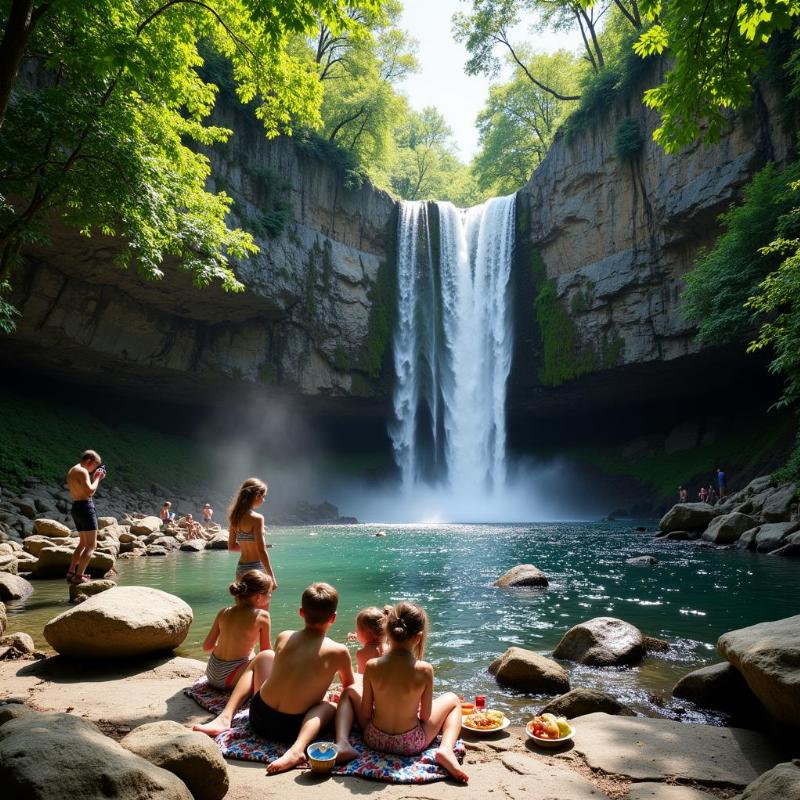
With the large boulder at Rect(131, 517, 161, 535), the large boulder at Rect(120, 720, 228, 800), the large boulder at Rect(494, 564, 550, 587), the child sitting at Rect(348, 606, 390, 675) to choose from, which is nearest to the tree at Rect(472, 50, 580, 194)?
the large boulder at Rect(131, 517, 161, 535)

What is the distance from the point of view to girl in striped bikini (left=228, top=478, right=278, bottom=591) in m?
4.66

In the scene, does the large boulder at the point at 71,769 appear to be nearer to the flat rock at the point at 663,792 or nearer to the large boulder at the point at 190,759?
the large boulder at the point at 190,759

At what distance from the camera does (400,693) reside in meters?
2.95

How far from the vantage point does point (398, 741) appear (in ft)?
9.55

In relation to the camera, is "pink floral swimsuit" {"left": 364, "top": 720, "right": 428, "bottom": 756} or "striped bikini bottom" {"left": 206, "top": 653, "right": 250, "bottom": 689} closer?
"pink floral swimsuit" {"left": 364, "top": 720, "right": 428, "bottom": 756}

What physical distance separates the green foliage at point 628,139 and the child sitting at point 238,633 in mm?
26298

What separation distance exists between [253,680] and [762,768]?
3.05 metres

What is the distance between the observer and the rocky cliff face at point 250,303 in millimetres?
21172

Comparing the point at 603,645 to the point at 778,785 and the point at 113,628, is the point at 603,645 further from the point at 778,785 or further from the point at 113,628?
the point at 113,628

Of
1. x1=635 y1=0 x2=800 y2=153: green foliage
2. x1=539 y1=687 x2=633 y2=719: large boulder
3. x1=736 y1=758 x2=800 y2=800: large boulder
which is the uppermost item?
x1=635 y1=0 x2=800 y2=153: green foliage

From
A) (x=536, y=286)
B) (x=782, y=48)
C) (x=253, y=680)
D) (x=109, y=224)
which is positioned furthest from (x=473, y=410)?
(x=253, y=680)

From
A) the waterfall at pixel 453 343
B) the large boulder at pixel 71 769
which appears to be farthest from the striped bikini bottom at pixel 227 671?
the waterfall at pixel 453 343

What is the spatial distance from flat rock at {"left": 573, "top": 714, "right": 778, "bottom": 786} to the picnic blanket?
2.95 ft

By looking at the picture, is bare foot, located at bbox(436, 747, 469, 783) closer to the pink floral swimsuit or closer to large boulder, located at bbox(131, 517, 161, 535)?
the pink floral swimsuit
